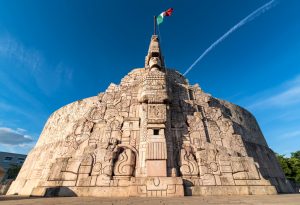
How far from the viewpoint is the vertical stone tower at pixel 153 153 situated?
6684 mm

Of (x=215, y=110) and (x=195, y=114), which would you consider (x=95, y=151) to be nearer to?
(x=195, y=114)

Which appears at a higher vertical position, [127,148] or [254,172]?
[127,148]

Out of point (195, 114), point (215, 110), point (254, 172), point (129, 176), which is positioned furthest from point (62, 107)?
point (254, 172)

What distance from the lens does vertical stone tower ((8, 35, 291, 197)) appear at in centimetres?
668

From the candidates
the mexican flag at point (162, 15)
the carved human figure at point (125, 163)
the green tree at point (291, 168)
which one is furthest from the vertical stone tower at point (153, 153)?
the green tree at point (291, 168)

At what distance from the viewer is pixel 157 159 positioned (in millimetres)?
7070

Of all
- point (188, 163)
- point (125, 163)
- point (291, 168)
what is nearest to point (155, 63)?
point (188, 163)

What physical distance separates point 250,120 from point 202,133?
6.47 m

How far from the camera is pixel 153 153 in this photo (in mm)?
7219

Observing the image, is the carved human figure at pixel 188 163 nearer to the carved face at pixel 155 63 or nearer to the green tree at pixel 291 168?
the carved face at pixel 155 63

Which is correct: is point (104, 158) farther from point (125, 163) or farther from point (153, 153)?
point (153, 153)

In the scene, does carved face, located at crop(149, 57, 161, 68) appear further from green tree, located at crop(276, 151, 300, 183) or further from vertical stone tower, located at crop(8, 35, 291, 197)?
green tree, located at crop(276, 151, 300, 183)

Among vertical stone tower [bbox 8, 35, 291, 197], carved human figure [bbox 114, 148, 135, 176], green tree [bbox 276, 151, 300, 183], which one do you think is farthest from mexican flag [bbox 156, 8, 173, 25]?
green tree [bbox 276, 151, 300, 183]

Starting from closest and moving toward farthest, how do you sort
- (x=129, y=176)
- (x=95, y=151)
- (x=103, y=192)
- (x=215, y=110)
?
(x=103, y=192)
(x=129, y=176)
(x=95, y=151)
(x=215, y=110)
